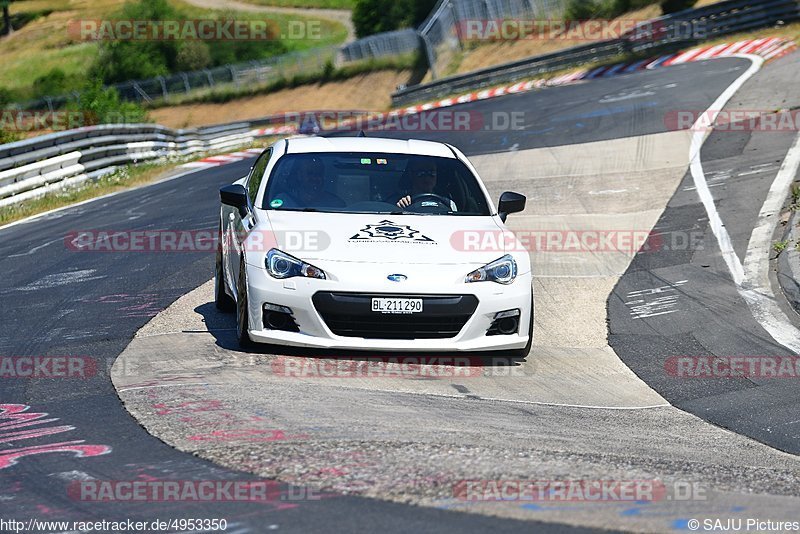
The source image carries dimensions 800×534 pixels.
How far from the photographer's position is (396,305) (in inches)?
297

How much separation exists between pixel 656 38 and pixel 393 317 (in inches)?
1196

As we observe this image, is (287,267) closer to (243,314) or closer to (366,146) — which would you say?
(243,314)

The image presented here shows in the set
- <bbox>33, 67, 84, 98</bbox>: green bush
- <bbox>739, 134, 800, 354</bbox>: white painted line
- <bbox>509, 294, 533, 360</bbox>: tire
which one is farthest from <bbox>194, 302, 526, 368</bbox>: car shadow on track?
<bbox>33, 67, 84, 98</bbox>: green bush

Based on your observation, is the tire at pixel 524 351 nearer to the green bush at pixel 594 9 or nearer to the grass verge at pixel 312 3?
the green bush at pixel 594 9

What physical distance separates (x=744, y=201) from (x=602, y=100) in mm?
12074

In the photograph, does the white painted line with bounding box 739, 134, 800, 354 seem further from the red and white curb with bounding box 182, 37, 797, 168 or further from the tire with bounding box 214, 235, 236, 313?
the red and white curb with bounding box 182, 37, 797, 168

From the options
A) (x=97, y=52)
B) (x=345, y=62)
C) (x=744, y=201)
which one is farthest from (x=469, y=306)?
(x=97, y=52)

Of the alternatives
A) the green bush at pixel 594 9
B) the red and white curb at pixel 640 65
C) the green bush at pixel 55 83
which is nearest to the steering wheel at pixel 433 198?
the red and white curb at pixel 640 65

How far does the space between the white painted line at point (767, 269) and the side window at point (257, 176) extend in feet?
13.8

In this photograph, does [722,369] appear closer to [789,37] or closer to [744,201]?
[744,201]

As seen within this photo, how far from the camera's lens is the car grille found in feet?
24.7

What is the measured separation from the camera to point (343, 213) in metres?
8.60

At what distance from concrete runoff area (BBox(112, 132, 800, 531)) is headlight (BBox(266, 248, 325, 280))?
566 mm

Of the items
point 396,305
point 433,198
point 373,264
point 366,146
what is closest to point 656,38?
point 366,146
